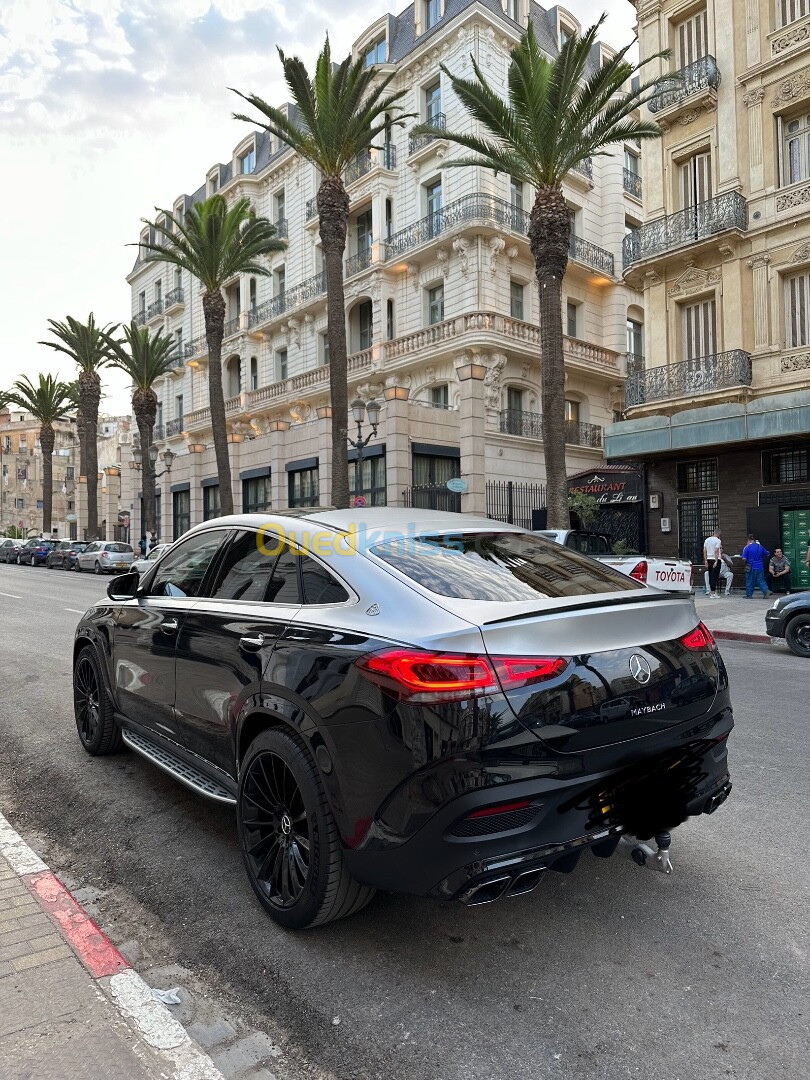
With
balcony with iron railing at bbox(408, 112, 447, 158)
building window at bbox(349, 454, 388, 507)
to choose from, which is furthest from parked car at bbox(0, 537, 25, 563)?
balcony with iron railing at bbox(408, 112, 447, 158)

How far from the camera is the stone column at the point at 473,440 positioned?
24.4 meters

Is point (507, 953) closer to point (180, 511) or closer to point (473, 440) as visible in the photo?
point (473, 440)

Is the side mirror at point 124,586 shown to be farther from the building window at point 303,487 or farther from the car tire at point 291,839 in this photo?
the building window at point 303,487

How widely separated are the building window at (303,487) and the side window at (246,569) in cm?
2471

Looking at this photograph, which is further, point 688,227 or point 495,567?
point 688,227

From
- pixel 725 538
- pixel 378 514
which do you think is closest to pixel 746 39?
pixel 725 538

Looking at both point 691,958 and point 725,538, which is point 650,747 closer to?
point 691,958

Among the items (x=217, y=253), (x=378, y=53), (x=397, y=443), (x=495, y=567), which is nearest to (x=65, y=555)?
(x=217, y=253)

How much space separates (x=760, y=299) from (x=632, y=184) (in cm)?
1676

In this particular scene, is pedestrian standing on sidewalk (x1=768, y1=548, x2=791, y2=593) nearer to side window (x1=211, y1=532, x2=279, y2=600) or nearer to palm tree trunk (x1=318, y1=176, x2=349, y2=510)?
palm tree trunk (x1=318, y1=176, x2=349, y2=510)

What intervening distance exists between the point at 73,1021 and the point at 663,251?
72.9ft

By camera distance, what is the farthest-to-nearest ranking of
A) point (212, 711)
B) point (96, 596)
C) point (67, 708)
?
point (96, 596) < point (67, 708) < point (212, 711)

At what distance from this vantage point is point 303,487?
2969 cm

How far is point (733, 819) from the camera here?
3.90 m
